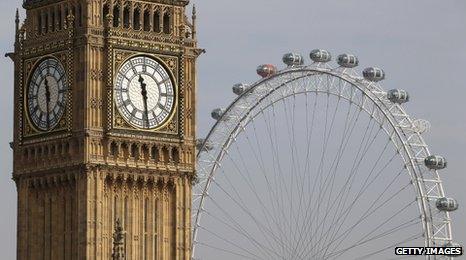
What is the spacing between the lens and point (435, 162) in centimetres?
15300

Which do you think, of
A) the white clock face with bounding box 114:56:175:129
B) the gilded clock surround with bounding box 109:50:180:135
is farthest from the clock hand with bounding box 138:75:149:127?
the gilded clock surround with bounding box 109:50:180:135

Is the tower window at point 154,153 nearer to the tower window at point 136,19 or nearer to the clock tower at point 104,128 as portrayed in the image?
the clock tower at point 104,128

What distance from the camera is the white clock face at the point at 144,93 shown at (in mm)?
119875

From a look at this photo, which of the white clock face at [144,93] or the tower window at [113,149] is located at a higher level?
the white clock face at [144,93]

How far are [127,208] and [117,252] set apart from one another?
20.2 ft

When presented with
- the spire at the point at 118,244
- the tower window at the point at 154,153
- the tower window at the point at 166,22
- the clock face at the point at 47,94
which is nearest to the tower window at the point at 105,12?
the clock face at the point at 47,94

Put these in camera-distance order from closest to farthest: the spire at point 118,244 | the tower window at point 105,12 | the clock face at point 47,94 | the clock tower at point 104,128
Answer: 1. the spire at point 118,244
2. the clock tower at point 104,128
3. the tower window at point 105,12
4. the clock face at point 47,94

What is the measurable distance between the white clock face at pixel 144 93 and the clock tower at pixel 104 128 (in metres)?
0.05

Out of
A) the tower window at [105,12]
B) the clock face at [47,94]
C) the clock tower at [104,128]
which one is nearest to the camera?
the clock tower at [104,128]

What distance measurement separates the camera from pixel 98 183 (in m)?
119

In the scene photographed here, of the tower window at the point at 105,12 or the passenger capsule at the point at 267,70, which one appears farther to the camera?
the passenger capsule at the point at 267,70

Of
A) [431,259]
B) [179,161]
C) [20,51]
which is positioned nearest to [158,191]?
[179,161]

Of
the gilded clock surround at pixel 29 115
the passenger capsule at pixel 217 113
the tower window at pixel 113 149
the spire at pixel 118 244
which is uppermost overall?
the passenger capsule at pixel 217 113

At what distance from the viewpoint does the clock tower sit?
4690 inches
